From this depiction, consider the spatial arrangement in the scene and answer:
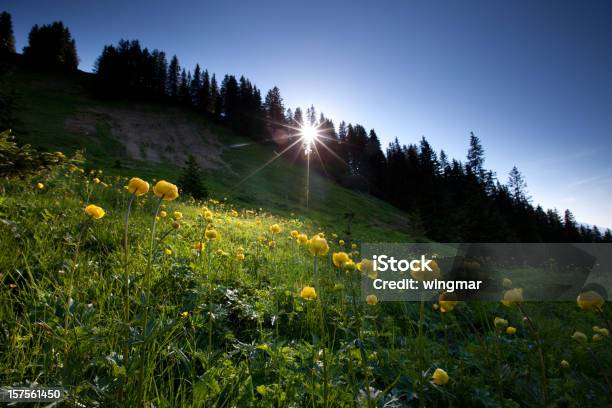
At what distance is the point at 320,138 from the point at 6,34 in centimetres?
5936

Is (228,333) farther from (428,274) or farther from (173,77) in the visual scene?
(173,77)

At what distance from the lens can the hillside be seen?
24.4m

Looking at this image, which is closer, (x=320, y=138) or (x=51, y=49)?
(x=51, y=49)

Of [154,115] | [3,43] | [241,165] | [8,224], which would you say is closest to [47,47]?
[3,43]

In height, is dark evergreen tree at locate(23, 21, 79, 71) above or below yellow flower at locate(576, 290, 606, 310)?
above

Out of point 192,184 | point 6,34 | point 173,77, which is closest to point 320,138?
point 173,77

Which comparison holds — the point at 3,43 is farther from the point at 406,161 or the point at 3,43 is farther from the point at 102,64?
the point at 406,161

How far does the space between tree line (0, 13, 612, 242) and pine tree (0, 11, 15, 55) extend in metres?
0.17

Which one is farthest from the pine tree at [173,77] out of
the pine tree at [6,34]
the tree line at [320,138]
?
the pine tree at [6,34]

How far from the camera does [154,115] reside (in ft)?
140

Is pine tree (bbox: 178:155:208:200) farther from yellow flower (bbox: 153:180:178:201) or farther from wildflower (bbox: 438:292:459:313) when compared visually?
wildflower (bbox: 438:292:459:313)

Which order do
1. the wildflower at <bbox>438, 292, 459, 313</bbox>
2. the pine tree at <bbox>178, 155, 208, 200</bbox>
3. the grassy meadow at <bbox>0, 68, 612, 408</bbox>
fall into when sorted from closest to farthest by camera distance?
the grassy meadow at <bbox>0, 68, 612, 408</bbox>, the wildflower at <bbox>438, 292, 459, 313</bbox>, the pine tree at <bbox>178, 155, 208, 200</bbox>

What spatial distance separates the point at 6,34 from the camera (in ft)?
160

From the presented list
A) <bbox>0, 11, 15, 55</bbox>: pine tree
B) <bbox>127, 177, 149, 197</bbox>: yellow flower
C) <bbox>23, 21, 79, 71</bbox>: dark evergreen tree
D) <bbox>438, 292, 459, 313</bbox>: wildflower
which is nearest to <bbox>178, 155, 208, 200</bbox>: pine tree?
<bbox>127, 177, 149, 197</bbox>: yellow flower
